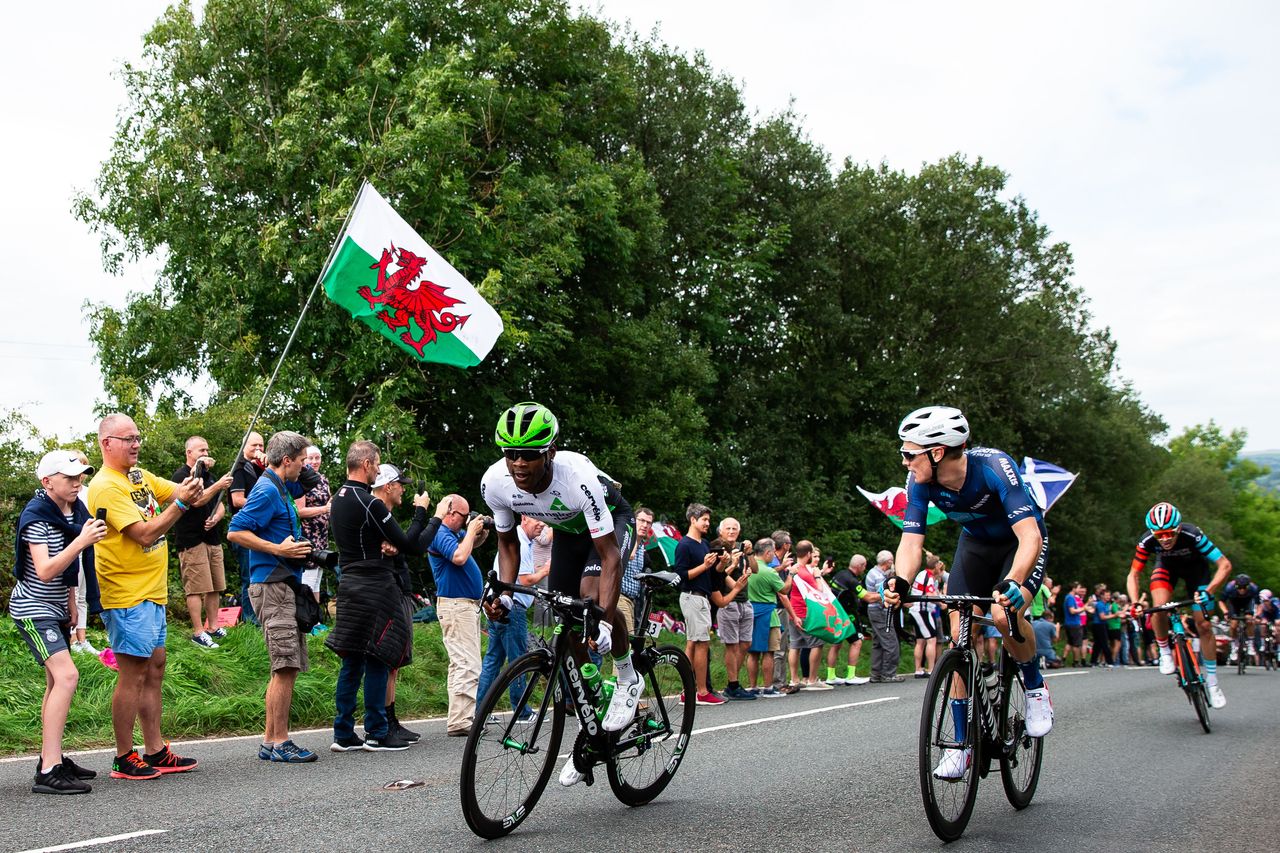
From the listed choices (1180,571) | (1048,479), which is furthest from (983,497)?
(1048,479)

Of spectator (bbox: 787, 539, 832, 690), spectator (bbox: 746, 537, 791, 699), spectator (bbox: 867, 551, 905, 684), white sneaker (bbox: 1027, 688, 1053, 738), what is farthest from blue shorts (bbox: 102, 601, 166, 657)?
spectator (bbox: 867, 551, 905, 684)

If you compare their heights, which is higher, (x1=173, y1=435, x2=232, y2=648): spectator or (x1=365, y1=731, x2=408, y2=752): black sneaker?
(x1=173, y1=435, x2=232, y2=648): spectator

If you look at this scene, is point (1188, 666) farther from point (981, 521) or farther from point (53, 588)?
point (53, 588)

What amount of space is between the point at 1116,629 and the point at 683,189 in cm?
1749

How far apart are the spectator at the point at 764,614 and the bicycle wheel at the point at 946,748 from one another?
29.1 feet

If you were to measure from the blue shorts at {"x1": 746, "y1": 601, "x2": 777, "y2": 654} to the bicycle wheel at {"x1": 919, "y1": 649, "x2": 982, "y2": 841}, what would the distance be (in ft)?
29.4

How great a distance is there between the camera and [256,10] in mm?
24531

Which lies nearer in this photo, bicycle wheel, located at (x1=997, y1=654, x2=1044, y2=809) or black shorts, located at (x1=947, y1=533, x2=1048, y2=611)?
bicycle wheel, located at (x1=997, y1=654, x2=1044, y2=809)

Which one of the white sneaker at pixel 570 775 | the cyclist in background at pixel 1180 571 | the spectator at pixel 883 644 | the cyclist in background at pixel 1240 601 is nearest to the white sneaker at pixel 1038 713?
the white sneaker at pixel 570 775

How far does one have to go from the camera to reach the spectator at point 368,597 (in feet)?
29.2

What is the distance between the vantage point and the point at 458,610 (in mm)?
10766

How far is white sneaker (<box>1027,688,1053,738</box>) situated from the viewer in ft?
23.2

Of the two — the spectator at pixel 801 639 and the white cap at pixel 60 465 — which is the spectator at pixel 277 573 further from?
the spectator at pixel 801 639

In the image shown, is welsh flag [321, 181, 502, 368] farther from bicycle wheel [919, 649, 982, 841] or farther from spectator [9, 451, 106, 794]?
bicycle wheel [919, 649, 982, 841]
